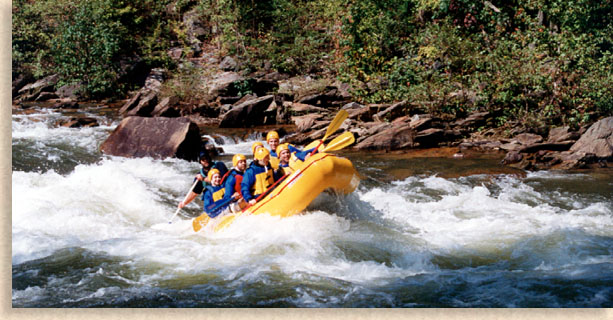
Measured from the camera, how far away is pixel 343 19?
12.7 m

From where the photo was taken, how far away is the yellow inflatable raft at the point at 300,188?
4457mm

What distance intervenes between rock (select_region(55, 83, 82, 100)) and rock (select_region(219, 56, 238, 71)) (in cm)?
349

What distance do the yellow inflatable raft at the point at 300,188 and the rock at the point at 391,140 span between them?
4210mm

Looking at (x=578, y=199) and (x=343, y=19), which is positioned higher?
(x=343, y=19)

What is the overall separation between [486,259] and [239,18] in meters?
12.4

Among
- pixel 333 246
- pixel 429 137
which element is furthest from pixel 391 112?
pixel 333 246

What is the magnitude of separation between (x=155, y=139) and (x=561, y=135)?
237 inches

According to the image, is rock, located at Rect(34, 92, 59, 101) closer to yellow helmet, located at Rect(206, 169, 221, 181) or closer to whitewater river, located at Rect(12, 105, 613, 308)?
whitewater river, located at Rect(12, 105, 613, 308)

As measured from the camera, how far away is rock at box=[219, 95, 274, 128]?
35.5ft

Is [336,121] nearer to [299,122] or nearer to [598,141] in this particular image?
[598,141]

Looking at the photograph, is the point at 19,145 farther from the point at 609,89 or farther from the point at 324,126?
the point at 609,89

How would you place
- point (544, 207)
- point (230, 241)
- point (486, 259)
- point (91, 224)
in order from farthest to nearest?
point (544, 207)
point (91, 224)
point (230, 241)
point (486, 259)

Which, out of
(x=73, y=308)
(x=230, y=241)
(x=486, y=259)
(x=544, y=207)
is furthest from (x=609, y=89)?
(x=73, y=308)

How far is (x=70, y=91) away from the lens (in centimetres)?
1338
